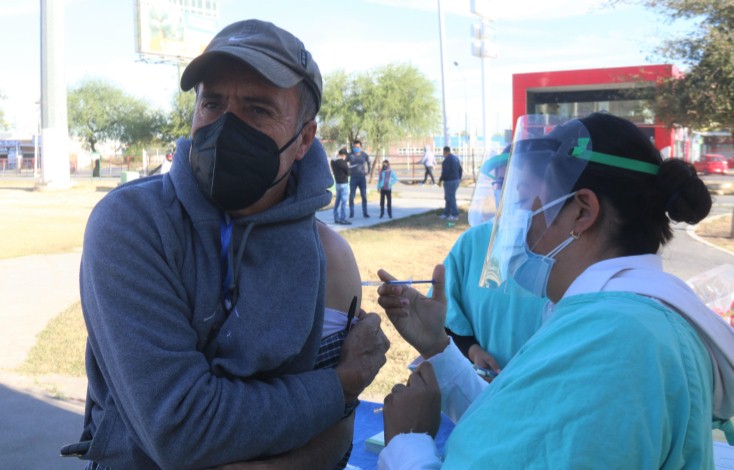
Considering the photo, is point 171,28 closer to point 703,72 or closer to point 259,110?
point 703,72

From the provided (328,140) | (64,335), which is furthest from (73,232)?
(328,140)

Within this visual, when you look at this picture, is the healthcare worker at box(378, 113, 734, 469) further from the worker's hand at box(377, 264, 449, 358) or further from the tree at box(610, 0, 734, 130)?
the tree at box(610, 0, 734, 130)

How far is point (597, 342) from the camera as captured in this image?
1053 millimetres

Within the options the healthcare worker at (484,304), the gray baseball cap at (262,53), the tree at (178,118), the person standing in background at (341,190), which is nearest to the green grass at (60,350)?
the healthcare worker at (484,304)

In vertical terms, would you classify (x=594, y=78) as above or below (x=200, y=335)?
above

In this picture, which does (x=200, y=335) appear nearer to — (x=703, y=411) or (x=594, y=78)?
(x=703, y=411)

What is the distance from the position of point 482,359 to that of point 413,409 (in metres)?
1.34

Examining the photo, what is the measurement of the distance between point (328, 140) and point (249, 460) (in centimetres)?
4081

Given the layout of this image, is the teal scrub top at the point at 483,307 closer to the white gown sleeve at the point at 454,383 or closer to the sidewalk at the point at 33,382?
the white gown sleeve at the point at 454,383

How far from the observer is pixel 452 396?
197 cm

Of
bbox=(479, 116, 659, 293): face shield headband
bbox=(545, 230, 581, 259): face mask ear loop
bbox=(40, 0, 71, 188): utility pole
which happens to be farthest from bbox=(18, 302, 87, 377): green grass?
bbox=(40, 0, 71, 188): utility pole

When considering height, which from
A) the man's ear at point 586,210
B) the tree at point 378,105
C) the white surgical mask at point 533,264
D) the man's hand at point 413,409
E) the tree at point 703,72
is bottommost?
the man's hand at point 413,409

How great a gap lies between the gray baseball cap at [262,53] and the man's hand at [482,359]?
167cm

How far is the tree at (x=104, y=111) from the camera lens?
2282 inches
